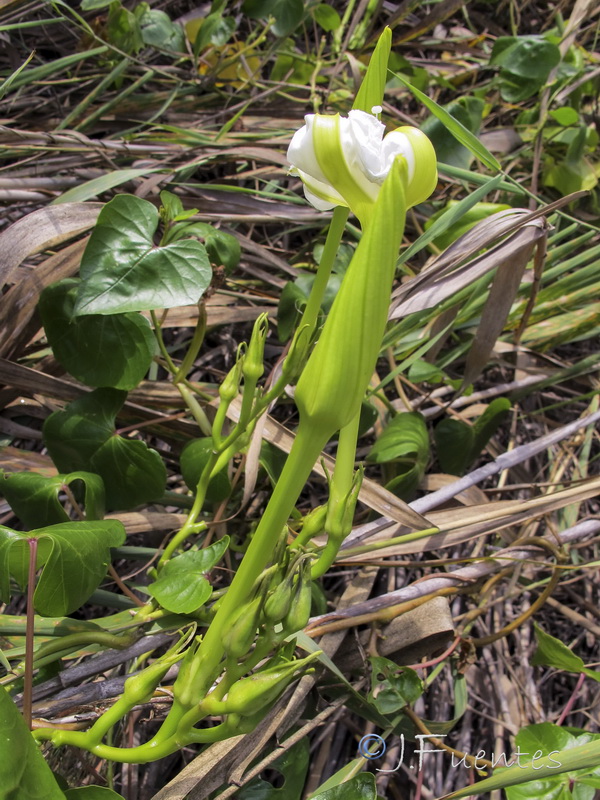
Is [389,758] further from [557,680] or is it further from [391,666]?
[557,680]

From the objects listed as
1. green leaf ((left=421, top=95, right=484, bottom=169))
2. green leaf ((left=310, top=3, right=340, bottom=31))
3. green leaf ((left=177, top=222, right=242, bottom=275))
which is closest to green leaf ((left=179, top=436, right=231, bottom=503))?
green leaf ((left=177, top=222, right=242, bottom=275))

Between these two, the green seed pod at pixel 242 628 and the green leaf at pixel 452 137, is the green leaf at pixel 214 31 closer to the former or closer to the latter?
the green leaf at pixel 452 137

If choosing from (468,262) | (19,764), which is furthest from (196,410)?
(19,764)

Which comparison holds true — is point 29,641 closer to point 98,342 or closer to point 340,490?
point 340,490

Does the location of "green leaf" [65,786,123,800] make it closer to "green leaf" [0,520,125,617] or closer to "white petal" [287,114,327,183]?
"green leaf" [0,520,125,617]

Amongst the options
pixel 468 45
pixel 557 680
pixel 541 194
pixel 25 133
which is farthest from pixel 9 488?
pixel 468 45
